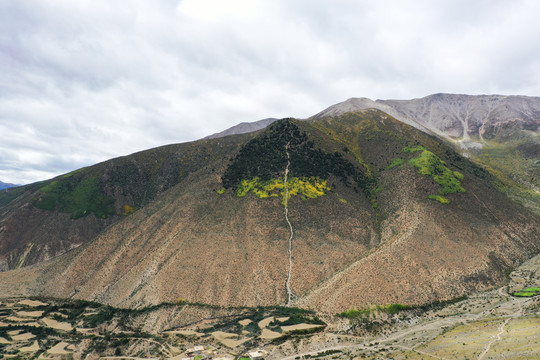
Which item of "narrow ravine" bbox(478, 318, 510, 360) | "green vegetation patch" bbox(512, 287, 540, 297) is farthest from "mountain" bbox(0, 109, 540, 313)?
"narrow ravine" bbox(478, 318, 510, 360)

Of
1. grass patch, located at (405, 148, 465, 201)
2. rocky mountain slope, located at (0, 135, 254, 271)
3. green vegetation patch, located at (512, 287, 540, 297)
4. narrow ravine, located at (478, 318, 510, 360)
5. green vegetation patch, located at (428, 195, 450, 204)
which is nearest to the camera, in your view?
narrow ravine, located at (478, 318, 510, 360)

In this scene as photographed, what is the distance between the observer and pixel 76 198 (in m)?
118

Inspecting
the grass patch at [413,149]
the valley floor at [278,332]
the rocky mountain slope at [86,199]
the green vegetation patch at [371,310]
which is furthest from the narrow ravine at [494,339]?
the rocky mountain slope at [86,199]

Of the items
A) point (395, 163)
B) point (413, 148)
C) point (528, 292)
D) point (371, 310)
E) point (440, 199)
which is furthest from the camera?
point (413, 148)

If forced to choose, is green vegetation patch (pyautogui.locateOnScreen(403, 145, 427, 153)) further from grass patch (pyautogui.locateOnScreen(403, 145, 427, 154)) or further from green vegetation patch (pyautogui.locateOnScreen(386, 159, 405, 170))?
green vegetation patch (pyautogui.locateOnScreen(386, 159, 405, 170))

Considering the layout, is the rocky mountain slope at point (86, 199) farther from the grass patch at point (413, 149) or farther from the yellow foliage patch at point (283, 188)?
the grass patch at point (413, 149)

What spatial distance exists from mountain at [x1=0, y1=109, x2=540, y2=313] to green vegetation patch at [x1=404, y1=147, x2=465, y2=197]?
0.49 metres

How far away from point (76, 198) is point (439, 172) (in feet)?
439

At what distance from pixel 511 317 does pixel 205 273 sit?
2181 inches

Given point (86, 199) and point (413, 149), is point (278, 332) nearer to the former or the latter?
point (413, 149)

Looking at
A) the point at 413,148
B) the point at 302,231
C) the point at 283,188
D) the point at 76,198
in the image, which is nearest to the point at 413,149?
the point at 413,148

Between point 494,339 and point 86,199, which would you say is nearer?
point 494,339

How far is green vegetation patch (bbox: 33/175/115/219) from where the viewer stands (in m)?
114

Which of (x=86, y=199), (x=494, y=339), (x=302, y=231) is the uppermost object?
(x=86, y=199)
